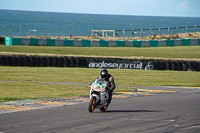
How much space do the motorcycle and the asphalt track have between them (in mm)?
241

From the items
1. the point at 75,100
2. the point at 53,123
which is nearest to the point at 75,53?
the point at 75,100

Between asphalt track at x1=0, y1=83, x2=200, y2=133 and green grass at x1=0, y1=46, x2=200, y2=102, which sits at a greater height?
green grass at x1=0, y1=46, x2=200, y2=102

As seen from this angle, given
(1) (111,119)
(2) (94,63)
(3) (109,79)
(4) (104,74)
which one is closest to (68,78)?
(2) (94,63)

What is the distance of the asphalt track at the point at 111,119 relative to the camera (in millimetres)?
8031

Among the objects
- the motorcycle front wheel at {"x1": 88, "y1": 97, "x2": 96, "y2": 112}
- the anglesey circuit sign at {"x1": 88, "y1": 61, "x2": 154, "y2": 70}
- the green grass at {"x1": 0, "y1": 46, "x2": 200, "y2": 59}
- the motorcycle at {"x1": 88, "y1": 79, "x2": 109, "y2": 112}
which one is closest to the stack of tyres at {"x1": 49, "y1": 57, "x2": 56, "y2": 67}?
the anglesey circuit sign at {"x1": 88, "y1": 61, "x2": 154, "y2": 70}

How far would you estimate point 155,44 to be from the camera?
148 ft

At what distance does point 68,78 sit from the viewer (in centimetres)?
2334

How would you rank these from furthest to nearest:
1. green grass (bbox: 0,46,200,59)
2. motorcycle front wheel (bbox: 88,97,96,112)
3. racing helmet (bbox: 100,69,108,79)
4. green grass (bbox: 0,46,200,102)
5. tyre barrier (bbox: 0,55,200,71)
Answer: green grass (bbox: 0,46,200,59)
tyre barrier (bbox: 0,55,200,71)
green grass (bbox: 0,46,200,102)
racing helmet (bbox: 100,69,108,79)
motorcycle front wheel (bbox: 88,97,96,112)

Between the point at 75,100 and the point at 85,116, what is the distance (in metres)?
3.81

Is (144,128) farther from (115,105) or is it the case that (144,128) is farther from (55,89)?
(55,89)

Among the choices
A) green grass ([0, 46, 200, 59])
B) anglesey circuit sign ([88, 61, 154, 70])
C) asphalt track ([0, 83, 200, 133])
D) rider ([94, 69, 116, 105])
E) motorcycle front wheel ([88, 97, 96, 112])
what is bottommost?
asphalt track ([0, 83, 200, 133])

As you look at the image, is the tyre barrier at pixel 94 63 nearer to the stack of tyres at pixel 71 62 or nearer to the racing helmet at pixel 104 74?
the stack of tyres at pixel 71 62

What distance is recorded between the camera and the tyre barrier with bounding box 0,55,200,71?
1140 inches

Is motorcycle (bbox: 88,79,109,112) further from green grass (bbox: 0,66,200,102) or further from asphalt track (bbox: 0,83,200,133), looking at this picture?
green grass (bbox: 0,66,200,102)
